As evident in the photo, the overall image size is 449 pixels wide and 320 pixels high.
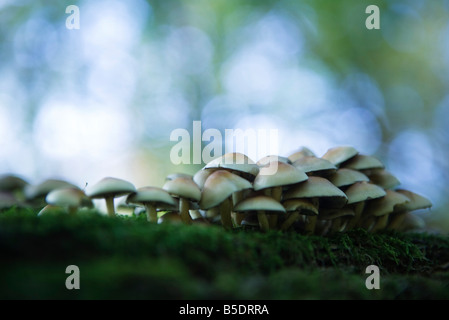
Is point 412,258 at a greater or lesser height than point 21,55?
lesser

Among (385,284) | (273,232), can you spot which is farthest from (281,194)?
(385,284)

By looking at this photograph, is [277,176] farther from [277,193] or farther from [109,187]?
[109,187]

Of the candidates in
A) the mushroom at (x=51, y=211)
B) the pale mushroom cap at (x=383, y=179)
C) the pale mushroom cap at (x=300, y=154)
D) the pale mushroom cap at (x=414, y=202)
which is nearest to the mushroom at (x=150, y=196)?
the mushroom at (x=51, y=211)

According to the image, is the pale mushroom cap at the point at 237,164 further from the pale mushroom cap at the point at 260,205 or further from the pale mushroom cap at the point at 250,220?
the pale mushroom cap at the point at 250,220

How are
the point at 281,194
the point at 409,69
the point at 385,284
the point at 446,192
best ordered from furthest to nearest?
the point at 409,69
the point at 446,192
the point at 281,194
the point at 385,284

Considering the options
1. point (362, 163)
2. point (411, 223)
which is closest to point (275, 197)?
point (362, 163)

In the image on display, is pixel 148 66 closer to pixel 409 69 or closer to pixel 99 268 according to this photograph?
pixel 409 69

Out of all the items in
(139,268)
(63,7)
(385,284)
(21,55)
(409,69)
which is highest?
(63,7)
